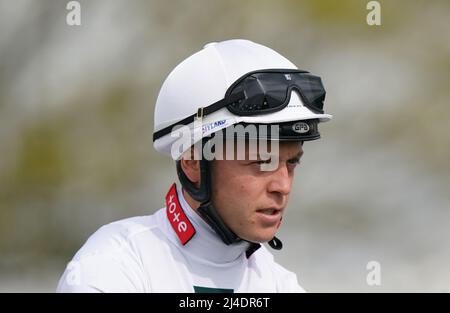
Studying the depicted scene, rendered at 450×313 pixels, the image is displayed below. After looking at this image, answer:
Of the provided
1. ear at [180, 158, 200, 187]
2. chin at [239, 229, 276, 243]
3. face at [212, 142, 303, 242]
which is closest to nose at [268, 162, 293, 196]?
face at [212, 142, 303, 242]

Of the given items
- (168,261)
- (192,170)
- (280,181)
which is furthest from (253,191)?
(168,261)

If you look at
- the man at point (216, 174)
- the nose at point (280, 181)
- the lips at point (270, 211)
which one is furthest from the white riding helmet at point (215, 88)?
the lips at point (270, 211)

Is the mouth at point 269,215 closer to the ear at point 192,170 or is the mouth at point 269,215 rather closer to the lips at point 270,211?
the lips at point 270,211

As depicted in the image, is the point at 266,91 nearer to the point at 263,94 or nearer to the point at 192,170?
the point at 263,94

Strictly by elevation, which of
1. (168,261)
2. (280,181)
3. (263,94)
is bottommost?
(168,261)

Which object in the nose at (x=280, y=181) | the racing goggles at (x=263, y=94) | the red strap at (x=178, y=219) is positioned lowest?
the red strap at (x=178, y=219)

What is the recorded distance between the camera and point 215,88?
2137 millimetres

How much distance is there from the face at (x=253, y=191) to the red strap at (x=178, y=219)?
0.11m

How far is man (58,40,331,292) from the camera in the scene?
207 centimetres

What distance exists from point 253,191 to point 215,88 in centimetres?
31

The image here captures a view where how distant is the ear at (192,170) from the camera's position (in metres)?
2.19

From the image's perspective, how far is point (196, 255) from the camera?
222cm

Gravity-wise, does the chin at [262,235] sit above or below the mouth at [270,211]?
below

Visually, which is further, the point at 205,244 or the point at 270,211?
the point at 205,244
